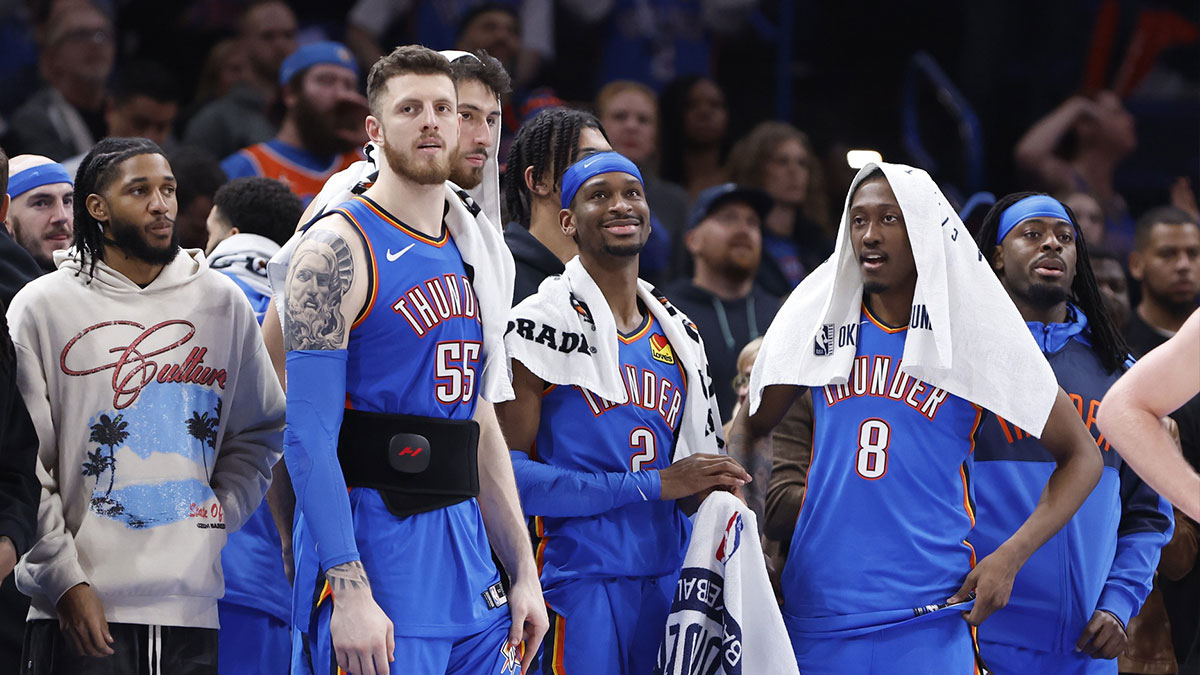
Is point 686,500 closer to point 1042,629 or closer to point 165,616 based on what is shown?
point 1042,629

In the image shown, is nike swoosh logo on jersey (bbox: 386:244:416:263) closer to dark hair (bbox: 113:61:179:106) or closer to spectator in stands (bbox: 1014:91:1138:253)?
dark hair (bbox: 113:61:179:106)

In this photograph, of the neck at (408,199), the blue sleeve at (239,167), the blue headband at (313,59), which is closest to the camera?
the neck at (408,199)

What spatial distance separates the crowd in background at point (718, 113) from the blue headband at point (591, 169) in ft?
1.17

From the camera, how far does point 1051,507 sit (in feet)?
13.4

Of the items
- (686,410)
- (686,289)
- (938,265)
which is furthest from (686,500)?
(686,289)

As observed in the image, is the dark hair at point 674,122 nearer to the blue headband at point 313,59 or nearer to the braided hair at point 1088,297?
the blue headband at point 313,59

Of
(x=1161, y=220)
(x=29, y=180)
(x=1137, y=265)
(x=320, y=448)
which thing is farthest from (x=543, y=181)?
(x=1137, y=265)

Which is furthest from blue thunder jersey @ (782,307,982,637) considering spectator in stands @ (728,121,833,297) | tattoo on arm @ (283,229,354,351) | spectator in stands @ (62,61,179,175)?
spectator in stands @ (62,61,179,175)

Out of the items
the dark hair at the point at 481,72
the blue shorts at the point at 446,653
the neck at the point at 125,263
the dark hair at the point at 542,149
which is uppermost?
the dark hair at the point at 481,72

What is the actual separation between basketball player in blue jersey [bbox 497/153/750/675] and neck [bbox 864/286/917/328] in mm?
574

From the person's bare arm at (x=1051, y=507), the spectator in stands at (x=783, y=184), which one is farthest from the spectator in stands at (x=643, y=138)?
the person's bare arm at (x=1051, y=507)

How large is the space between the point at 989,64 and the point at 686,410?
22.9 feet

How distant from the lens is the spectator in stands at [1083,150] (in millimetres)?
9312

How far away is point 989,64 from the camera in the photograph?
10.4m
